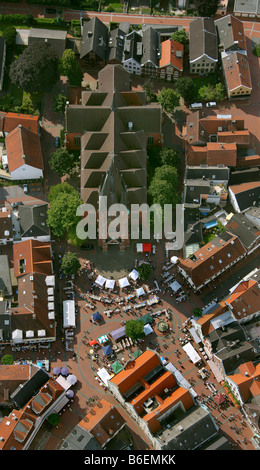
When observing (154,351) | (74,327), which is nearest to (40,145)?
(74,327)

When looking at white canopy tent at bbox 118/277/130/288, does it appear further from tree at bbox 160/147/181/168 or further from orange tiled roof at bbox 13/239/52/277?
tree at bbox 160/147/181/168

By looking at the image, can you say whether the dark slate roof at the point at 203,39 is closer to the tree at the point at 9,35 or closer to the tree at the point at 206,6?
the tree at the point at 206,6

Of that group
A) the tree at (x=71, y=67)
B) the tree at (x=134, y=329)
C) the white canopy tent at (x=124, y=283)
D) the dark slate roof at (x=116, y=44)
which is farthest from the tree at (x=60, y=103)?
the tree at (x=134, y=329)

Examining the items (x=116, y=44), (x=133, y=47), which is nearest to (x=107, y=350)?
(x=133, y=47)

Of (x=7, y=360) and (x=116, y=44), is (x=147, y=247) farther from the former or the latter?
(x=116, y=44)

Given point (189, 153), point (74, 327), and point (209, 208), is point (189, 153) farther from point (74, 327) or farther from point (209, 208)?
point (74, 327)

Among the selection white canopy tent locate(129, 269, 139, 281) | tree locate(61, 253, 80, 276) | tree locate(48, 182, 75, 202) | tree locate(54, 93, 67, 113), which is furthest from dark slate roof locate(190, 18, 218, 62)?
tree locate(61, 253, 80, 276)

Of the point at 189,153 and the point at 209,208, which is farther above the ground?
the point at 189,153
